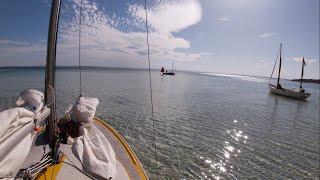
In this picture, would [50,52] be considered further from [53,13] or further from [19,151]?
[19,151]

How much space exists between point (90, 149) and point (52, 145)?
0.75m

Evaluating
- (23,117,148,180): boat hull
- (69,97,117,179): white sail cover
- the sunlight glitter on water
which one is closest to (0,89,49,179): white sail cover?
(23,117,148,180): boat hull

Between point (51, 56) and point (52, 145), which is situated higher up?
point (51, 56)

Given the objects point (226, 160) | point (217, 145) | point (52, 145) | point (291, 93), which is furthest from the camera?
point (291, 93)

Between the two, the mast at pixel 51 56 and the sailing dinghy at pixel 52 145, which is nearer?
the sailing dinghy at pixel 52 145

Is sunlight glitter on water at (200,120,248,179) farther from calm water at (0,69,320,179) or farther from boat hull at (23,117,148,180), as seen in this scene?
boat hull at (23,117,148,180)

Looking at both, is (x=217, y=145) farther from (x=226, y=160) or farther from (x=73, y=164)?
(x=73, y=164)

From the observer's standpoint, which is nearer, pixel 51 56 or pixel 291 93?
pixel 51 56

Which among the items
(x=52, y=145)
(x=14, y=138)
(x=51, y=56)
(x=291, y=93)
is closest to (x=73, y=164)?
(x=52, y=145)

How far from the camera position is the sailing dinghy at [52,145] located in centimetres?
316

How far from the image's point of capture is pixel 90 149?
185 inches

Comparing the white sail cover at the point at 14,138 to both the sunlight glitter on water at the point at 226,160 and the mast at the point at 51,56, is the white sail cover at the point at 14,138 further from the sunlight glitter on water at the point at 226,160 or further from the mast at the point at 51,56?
the sunlight glitter on water at the point at 226,160

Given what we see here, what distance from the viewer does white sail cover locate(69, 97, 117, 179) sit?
13.8 feet

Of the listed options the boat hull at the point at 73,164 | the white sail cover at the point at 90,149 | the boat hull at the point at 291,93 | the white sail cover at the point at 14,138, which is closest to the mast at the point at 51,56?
the boat hull at the point at 73,164
